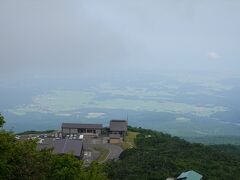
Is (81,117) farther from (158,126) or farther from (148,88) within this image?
(148,88)

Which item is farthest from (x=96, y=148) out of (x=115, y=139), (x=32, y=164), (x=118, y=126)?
(x=32, y=164)

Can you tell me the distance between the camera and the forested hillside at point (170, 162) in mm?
28594

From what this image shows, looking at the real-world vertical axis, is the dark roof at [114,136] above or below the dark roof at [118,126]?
below

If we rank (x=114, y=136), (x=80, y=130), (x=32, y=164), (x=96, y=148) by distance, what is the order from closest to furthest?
1. (x=32, y=164)
2. (x=96, y=148)
3. (x=114, y=136)
4. (x=80, y=130)

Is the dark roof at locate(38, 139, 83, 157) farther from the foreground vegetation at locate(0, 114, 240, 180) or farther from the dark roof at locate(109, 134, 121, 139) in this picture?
the dark roof at locate(109, 134, 121, 139)

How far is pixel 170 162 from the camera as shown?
31078 mm

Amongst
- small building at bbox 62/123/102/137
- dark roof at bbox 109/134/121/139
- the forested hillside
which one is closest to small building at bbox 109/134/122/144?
dark roof at bbox 109/134/121/139

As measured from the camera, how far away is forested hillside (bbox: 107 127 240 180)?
93.8 feet

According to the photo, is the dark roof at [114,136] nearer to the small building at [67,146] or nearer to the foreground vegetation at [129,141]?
the foreground vegetation at [129,141]

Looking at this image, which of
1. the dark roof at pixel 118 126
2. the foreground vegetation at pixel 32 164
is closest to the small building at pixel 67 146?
the dark roof at pixel 118 126

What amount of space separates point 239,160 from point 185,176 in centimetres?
1219

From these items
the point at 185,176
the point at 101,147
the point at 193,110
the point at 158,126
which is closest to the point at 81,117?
the point at 158,126

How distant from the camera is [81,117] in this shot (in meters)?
118

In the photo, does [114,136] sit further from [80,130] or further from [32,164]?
[32,164]
